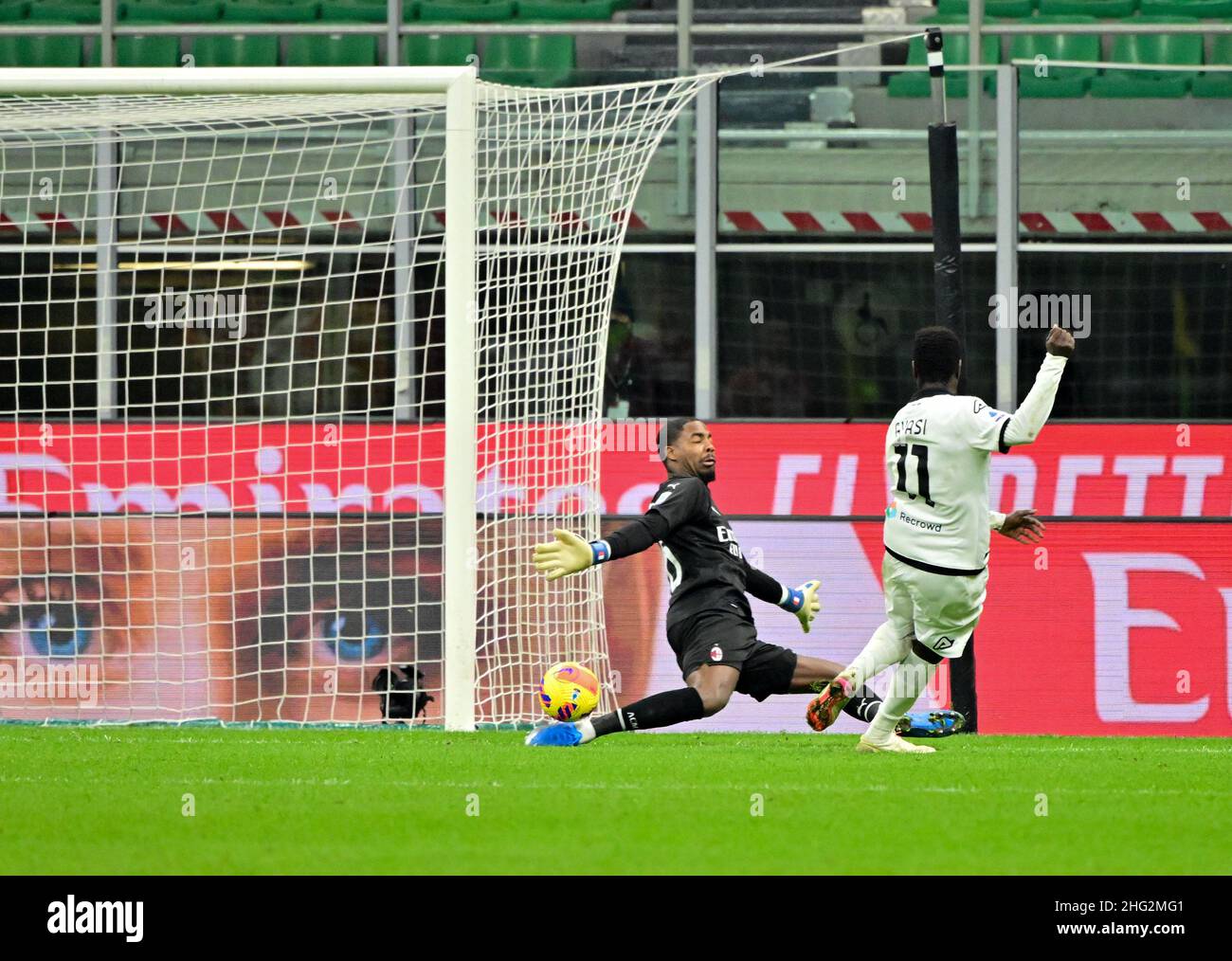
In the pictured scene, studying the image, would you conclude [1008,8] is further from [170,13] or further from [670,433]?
[670,433]

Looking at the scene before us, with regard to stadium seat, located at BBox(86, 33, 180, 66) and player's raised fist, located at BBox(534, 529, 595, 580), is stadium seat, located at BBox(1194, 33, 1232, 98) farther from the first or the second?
stadium seat, located at BBox(86, 33, 180, 66)

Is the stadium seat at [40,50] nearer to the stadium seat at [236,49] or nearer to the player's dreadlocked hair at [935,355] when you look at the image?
the stadium seat at [236,49]

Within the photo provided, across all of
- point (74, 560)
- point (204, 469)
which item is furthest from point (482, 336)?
point (74, 560)

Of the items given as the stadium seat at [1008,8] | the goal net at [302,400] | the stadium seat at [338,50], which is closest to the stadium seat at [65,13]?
the stadium seat at [338,50]

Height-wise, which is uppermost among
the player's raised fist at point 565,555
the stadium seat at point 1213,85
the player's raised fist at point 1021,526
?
the stadium seat at point 1213,85

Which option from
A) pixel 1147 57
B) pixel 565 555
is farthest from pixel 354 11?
pixel 565 555

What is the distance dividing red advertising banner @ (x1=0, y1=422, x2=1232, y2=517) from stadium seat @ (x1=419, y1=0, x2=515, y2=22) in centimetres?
466

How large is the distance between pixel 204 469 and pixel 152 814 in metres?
5.37

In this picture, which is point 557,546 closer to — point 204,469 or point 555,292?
point 555,292

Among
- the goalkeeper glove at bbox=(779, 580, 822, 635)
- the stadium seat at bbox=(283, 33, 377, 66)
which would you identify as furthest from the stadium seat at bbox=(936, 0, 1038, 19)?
A: the goalkeeper glove at bbox=(779, 580, 822, 635)

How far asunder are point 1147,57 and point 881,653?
28.4 ft

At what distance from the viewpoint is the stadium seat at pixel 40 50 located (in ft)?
44.2

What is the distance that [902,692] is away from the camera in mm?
6953

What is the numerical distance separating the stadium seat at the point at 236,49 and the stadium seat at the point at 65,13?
91 cm
